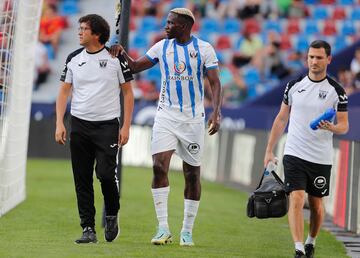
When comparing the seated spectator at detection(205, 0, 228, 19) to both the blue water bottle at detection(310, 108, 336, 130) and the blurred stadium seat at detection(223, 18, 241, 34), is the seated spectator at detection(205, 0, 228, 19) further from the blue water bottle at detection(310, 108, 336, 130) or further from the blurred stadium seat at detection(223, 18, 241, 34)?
the blue water bottle at detection(310, 108, 336, 130)

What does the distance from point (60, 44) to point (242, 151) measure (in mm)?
13712

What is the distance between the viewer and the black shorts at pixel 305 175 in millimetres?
9727

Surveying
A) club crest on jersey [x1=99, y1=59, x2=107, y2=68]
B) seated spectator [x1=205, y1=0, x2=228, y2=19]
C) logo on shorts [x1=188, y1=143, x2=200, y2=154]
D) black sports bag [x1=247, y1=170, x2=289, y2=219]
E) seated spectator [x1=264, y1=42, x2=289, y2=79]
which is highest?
seated spectator [x1=205, y1=0, x2=228, y2=19]

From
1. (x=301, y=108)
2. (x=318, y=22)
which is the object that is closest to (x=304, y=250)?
(x=301, y=108)

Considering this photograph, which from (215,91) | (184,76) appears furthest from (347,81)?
(184,76)

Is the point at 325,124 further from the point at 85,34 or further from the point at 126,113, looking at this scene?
the point at 85,34

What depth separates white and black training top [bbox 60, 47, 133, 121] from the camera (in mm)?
10141

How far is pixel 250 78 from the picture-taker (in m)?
28.4

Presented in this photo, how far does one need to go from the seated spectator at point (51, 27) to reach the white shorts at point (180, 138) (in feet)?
73.4

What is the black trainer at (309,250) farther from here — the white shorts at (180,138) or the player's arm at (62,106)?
the player's arm at (62,106)

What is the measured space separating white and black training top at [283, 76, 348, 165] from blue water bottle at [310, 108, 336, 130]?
1.03 feet

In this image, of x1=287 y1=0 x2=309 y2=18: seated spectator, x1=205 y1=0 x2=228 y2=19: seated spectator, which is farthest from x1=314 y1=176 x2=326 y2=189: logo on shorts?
x1=205 y1=0 x2=228 y2=19: seated spectator

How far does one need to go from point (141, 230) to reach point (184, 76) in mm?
2249

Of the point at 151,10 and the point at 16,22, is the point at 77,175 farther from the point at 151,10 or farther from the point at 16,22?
the point at 151,10
